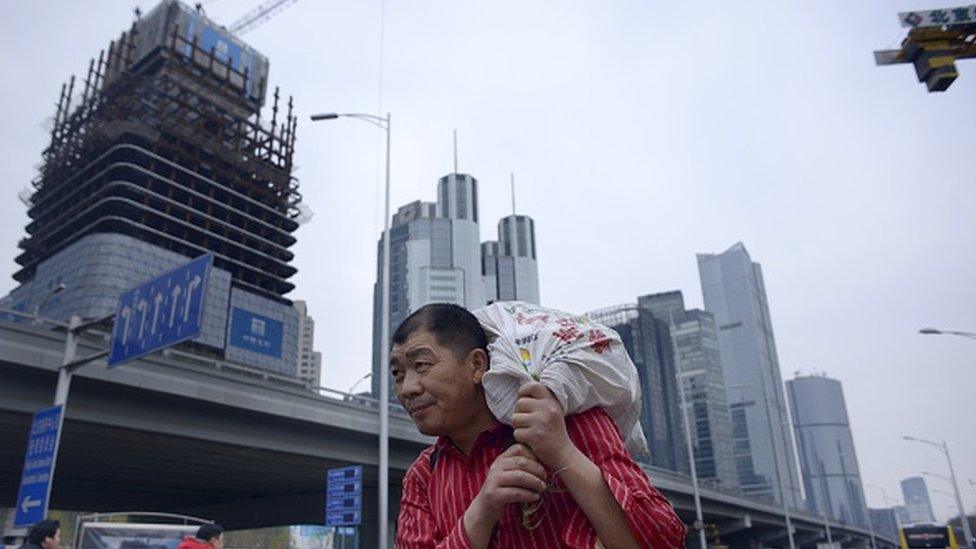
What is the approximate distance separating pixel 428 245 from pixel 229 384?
3689 inches

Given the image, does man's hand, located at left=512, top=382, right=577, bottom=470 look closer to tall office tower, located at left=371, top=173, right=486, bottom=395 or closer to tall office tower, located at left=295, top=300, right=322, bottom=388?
tall office tower, located at left=371, top=173, right=486, bottom=395

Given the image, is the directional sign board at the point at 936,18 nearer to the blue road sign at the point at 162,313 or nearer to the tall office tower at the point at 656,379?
the blue road sign at the point at 162,313

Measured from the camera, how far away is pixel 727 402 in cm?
13300

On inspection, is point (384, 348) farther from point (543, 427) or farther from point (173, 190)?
point (173, 190)

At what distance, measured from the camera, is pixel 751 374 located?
143 meters

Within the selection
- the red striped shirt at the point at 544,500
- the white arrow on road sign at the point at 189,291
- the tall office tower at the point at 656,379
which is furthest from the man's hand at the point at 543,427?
the tall office tower at the point at 656,379

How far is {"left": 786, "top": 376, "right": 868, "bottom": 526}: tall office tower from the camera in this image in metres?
165

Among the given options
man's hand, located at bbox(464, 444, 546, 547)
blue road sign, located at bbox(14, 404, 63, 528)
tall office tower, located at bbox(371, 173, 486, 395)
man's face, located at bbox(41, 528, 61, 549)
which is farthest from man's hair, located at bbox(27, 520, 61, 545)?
tall office tower, located at bbox(371, 173, 486, 395)

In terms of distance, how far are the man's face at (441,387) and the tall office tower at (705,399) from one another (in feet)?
350

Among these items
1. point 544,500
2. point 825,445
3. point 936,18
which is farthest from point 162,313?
point 825,445

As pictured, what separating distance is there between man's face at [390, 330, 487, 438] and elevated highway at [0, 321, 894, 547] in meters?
17.5

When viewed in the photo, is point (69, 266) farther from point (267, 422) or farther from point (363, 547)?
point (267, 422)

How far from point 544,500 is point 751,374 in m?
153

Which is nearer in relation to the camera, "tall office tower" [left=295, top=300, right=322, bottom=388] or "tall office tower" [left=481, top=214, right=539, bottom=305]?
"tall office tower" [left=481, top=214, right=539, bottom=305]
